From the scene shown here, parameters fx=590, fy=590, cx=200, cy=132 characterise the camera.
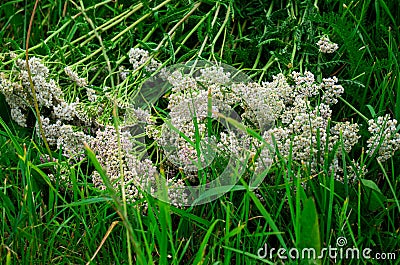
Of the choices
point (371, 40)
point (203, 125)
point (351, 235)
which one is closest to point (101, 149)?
point (203, 125)

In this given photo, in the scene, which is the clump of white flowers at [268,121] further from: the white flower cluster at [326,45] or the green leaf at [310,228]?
the green leaf at [310,228]

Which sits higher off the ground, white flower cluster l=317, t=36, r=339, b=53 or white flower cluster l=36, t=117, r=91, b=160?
white flower cluster l=317, t=36, r=339, b=53

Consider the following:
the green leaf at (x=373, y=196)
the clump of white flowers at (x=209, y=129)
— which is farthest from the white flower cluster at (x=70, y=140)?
the green leaf at (x=373, y=196)

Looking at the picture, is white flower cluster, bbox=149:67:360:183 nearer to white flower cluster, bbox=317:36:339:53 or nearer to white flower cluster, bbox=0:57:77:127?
white flower cluster, bbox=317:36:339:53

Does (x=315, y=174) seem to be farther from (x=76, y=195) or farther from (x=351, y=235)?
(x=76, y=195)

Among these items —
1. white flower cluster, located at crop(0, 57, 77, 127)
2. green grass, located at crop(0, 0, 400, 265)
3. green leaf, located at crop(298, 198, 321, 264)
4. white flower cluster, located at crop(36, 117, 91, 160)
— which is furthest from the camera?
white flower cluster, located at crop(0, 57, 77, 127)

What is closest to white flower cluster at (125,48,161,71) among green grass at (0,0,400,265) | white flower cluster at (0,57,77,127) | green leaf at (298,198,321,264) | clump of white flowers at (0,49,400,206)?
green grass at (0,0,400,265)

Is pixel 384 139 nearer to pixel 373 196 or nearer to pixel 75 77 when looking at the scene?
pixel 373 196

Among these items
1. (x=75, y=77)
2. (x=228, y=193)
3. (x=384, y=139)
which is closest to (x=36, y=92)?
(x=75, y=77)
